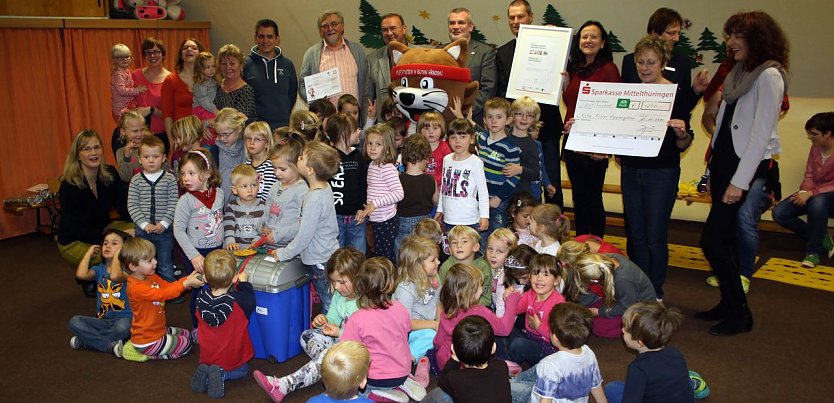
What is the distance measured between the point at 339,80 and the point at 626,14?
2918mm

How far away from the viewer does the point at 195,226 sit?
438cm

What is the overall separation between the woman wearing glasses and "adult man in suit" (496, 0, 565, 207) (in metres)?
3.13

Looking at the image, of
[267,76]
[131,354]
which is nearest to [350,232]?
[131,354]

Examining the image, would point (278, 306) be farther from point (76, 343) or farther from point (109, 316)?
point (76, 343)

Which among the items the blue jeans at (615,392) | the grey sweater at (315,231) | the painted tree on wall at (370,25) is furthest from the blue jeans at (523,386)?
the painted tree on wall at (370,25)

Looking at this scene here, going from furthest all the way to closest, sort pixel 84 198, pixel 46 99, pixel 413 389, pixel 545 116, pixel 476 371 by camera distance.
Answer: pixel 46 99 → pixel 545 116 → pixel 84 198 → pixel 413 389 → pixel 476 371

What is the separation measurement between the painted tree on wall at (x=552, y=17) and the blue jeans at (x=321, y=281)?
4.06 meters

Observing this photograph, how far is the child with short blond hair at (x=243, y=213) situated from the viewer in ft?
13.8

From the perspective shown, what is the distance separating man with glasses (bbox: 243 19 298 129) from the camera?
5.88m

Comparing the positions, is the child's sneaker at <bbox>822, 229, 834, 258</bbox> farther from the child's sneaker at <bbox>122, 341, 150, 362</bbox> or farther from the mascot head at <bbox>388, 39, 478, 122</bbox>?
the child's sneaker at <bbox>122, 341, 150, 362</bbox>

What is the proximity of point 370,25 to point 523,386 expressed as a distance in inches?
211

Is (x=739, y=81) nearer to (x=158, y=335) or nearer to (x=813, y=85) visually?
(x=813, y=85)

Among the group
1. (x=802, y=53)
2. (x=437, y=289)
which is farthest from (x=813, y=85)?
(x=437, y=289)

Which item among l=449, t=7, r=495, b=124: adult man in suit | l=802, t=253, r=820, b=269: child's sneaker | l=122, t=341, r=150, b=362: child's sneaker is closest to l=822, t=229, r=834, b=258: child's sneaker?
l=802, t=253, r=820, b=269: child's sneaker
